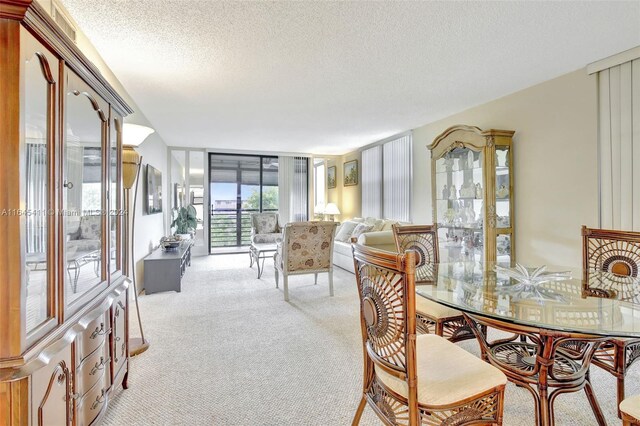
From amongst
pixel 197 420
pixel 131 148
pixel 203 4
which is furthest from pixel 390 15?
pixel 197 420

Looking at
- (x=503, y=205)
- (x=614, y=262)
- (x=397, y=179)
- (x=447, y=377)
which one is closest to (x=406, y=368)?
(x=447, y=377)

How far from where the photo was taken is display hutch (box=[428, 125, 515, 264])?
136 inches

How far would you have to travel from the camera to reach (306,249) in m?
4.00

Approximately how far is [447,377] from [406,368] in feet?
0.91

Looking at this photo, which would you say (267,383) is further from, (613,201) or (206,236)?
(206,236)

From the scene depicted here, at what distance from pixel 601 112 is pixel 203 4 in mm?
3337

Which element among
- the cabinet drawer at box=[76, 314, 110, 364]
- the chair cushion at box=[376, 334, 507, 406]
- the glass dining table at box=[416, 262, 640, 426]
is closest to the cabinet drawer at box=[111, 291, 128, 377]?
the cabinet drawer at box=[76, 314, 110, 364]

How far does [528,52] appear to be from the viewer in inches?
100

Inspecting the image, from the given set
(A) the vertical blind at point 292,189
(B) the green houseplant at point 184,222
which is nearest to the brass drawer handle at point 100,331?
(B) the green houseplant at point 184,222

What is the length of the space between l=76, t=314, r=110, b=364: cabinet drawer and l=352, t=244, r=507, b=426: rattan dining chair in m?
1.24

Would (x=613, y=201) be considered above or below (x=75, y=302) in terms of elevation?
above

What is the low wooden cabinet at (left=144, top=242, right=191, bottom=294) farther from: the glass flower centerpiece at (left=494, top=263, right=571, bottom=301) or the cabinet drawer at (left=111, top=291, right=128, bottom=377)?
the glass flower centerpiece at (left=494, top=263, right=571, bottom=301)

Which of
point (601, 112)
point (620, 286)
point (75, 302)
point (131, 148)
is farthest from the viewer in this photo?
point (601, 112)

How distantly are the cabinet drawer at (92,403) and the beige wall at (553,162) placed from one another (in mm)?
3855
